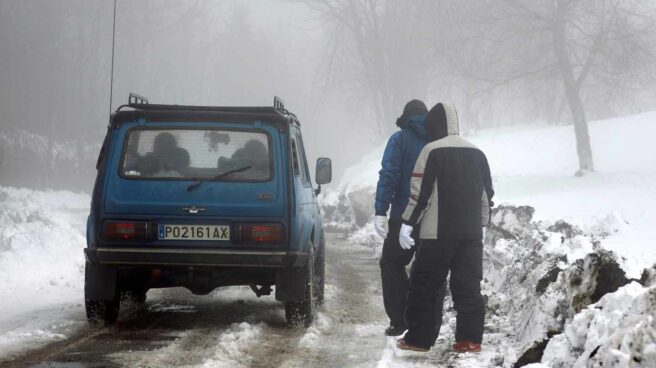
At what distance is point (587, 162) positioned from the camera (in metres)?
25.0

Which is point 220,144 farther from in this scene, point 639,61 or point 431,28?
point 431,28

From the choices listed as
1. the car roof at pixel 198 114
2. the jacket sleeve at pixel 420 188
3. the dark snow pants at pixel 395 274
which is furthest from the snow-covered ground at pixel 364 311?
the car roof at pixel 198 114

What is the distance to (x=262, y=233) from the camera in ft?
23.1

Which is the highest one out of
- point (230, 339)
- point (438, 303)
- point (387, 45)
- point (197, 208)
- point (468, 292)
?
point (387, 45)

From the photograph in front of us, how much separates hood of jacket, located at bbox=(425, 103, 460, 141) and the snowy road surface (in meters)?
1.60

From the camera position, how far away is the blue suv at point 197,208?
7000mm

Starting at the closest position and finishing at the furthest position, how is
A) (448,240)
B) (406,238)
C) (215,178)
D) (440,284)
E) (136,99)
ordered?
(448,240) < (440,284) < (406,238) < (215,178) < (136,99)

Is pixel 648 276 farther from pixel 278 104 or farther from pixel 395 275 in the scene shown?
pixel 278 104

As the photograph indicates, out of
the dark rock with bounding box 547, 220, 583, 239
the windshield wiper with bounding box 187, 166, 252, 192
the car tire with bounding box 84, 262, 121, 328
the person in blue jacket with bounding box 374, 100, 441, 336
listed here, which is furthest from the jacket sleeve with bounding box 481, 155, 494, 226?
the dark rock with bounding box 547, 220, 583, 239

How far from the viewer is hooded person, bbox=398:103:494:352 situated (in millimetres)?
6082

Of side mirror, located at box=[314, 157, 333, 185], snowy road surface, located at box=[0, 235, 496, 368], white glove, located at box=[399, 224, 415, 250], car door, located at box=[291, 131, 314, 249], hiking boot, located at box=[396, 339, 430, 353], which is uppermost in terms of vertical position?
side mirror, located at box=[314, 157, 333, 185]

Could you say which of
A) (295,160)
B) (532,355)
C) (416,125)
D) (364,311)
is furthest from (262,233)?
(532,355)

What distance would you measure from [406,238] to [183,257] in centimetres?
183

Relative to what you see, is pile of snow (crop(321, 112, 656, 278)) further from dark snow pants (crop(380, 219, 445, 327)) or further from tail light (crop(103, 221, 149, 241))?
tail light (crop(103, 221, 149, 241))
